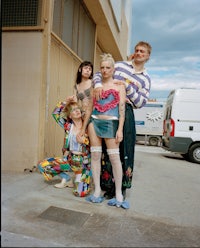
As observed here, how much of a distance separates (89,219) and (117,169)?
0.71 metres

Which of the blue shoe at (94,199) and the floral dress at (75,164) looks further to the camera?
the floral dress at (75,164)

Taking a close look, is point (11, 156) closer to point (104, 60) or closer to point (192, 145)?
point (104, 60)

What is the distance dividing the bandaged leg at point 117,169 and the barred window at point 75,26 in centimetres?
306

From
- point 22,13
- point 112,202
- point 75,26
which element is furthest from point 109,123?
point 75,26

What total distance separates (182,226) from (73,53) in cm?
480

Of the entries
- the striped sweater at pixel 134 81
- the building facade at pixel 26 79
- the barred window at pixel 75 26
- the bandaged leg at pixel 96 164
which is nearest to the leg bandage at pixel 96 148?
the bandaged leg at pixel 96 164

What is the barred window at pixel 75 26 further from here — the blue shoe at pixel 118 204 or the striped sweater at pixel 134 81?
the blue shoe at pixel 118 204

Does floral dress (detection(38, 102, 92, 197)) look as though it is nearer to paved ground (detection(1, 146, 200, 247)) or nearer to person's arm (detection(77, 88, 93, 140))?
person's arm (detection(77, 88, 93, 140))

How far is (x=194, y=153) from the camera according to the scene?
31.6 feet

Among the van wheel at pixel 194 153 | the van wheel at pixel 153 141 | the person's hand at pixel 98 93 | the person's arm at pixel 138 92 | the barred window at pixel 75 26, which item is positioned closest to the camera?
the person's hand at pixel 98 93

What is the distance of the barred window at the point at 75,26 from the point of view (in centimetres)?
551

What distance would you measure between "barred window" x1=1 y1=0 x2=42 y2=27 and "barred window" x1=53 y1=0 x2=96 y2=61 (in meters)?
0.48

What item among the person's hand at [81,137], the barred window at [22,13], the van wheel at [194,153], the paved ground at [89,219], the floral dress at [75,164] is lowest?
the van wheel at [194,153]

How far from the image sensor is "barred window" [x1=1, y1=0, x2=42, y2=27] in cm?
473
